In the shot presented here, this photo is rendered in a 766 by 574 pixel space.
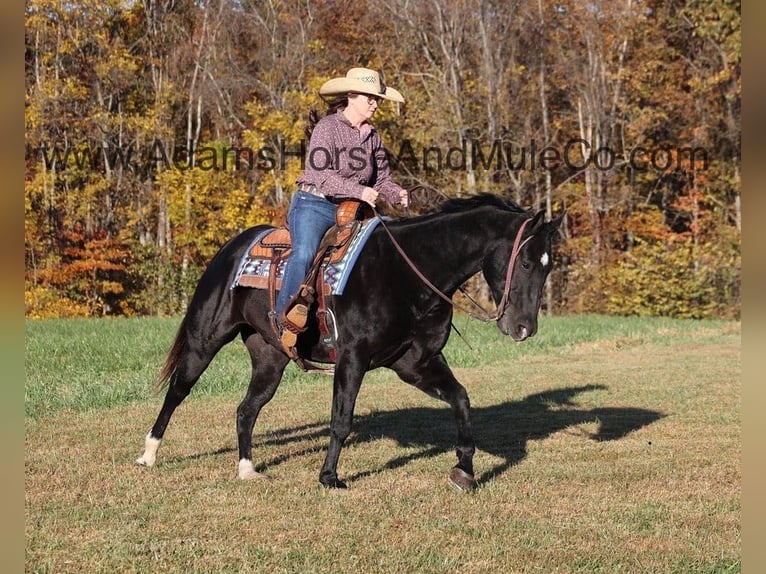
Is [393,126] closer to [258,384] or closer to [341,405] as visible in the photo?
[258,384]

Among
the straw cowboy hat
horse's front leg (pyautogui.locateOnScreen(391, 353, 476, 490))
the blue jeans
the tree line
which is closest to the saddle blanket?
the blue jeans

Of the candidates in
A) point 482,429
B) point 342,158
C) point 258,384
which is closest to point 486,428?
point 482,429

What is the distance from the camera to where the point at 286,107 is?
33.7 metres

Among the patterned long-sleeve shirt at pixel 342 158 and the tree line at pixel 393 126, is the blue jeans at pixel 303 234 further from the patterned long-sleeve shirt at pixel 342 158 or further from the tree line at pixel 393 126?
the tree line at pixel 393 126

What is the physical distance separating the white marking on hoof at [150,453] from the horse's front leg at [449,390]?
2.24 metres

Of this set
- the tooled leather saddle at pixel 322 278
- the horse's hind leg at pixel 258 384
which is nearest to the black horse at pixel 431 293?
the tooled leather saddle at pixel 322 278

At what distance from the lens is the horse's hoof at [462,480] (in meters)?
6.45

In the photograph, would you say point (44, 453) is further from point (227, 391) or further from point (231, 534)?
point (227, 391)

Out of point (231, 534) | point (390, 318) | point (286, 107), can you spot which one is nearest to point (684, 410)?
point (390, 318)

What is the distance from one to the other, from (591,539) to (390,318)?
212 cm

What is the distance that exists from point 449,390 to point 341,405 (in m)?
0.87

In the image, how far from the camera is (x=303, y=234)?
22.4 ft

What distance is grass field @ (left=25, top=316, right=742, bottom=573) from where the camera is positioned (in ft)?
16.1

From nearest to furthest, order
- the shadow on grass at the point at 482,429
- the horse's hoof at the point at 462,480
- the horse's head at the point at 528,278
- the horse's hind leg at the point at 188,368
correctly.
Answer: the horse's head at the point at 528,278 < the horse's hoof at the point at 462,480 < the horse's hind leg at the point at 188,368 < the shadow on grass at the point at 482,429
